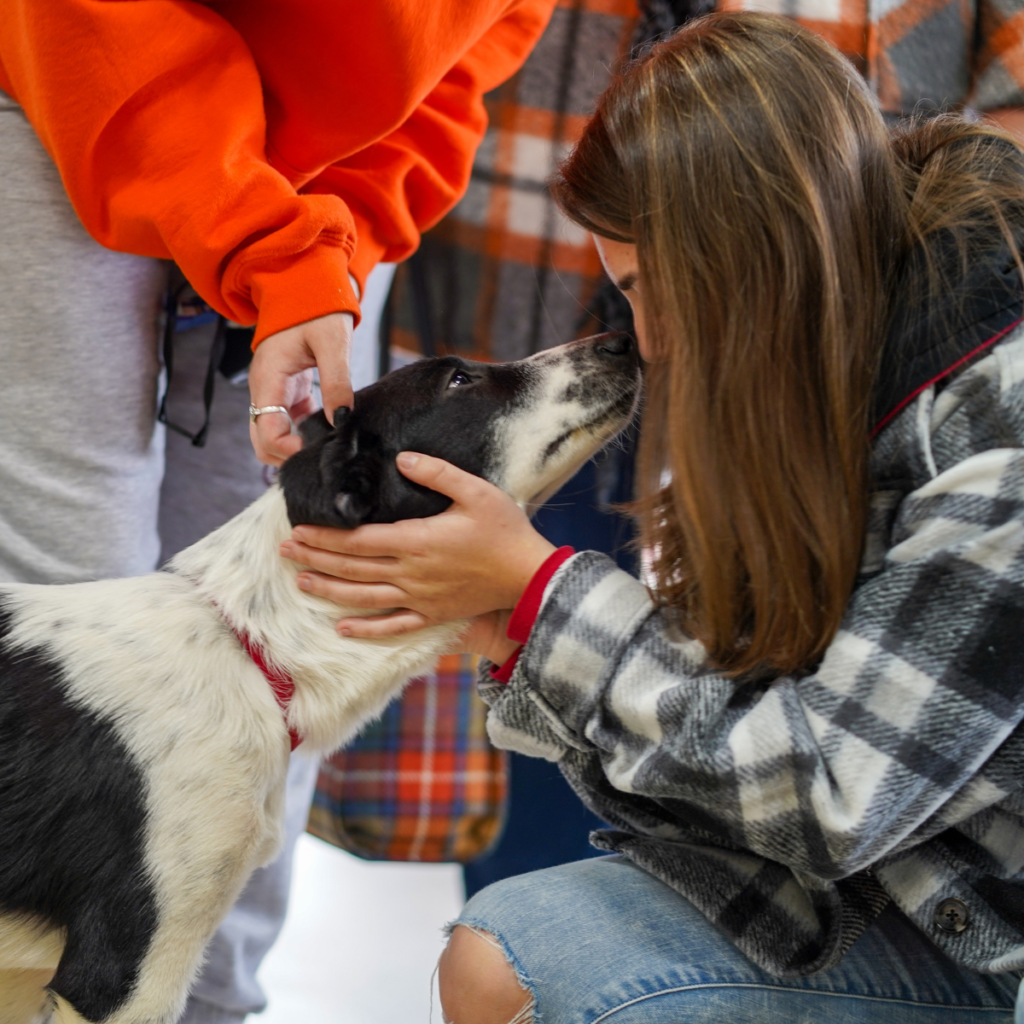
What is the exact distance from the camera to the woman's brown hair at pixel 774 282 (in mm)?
954

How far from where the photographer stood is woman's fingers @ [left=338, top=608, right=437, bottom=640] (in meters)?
1.17

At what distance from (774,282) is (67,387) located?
3.20ft

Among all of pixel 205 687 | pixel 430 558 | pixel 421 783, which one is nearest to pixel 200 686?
pixel 205 687

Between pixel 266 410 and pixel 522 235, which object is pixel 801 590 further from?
pixel 522 235

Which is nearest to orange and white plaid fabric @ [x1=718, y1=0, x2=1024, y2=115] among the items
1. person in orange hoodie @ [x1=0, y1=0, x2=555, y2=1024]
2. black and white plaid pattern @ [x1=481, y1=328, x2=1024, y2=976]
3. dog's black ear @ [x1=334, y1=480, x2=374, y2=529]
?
person in orange hoodie @ [x1=0, y1=0, x2=555, y2=1024]

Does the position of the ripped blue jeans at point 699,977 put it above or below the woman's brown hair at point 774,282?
below

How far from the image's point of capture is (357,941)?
6.63 ft

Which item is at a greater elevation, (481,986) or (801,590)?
(801,590)

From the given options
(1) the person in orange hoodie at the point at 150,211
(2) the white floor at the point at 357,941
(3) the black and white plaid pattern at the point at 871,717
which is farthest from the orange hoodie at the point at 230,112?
(2) the white floor at the point at 357,941

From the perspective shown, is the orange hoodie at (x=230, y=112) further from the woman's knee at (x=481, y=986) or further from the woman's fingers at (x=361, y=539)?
the woman's knee at (x=481, y=986)

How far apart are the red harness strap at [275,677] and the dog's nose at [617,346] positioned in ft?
2.03

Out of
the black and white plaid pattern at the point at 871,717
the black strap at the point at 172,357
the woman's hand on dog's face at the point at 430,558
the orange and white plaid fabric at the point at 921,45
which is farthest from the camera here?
the orange and white plaid fabric at the point at 921,45

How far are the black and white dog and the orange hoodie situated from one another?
0.78ft

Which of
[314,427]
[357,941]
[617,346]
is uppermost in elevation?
[617,346]
